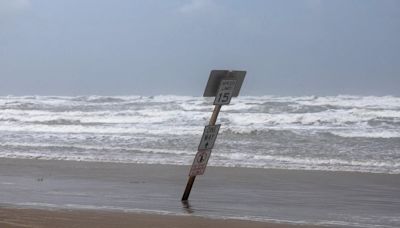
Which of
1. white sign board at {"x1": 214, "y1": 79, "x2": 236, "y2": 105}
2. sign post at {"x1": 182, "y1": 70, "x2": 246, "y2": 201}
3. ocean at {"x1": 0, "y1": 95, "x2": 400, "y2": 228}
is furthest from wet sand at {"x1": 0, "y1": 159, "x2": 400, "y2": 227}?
white sign board at {"x1": 214, "y1": 79, "x2": 236, "y2": 105}

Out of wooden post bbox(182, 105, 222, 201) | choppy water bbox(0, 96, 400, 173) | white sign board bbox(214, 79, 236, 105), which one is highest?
choppy water bbox(0, 96, 400, 173)

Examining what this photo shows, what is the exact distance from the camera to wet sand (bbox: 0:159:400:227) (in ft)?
26.8

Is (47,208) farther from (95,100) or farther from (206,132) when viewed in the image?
(95,100)

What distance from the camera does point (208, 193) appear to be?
34.3ft

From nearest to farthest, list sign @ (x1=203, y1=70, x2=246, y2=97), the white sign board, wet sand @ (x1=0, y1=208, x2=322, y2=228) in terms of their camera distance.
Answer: wet sand @ (x1=0, y1=208, x2=322, y2=228) → sign @ (x1=203, y1=70, x2=246, y2=97) → the white sign board

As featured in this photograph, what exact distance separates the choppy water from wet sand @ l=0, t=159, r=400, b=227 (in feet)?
5.67

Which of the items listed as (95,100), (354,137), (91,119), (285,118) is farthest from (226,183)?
(95,100)

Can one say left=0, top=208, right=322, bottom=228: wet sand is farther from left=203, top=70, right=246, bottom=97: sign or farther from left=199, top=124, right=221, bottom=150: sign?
left=203, top=70, right=246, bottom=97: sign

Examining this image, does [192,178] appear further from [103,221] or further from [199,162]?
[103,221]

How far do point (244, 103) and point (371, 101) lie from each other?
6.36 metres

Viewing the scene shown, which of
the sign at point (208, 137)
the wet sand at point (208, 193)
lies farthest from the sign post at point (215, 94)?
Result: the wet sand at point (208, 193)

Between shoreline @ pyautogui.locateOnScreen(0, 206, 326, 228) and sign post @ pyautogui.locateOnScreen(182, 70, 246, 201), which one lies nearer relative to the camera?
shoreline @ pyautogui.locateOnScreen(0, 206, 326, 228)

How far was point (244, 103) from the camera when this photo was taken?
33094 millimetres

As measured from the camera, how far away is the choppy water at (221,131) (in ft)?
53.7
